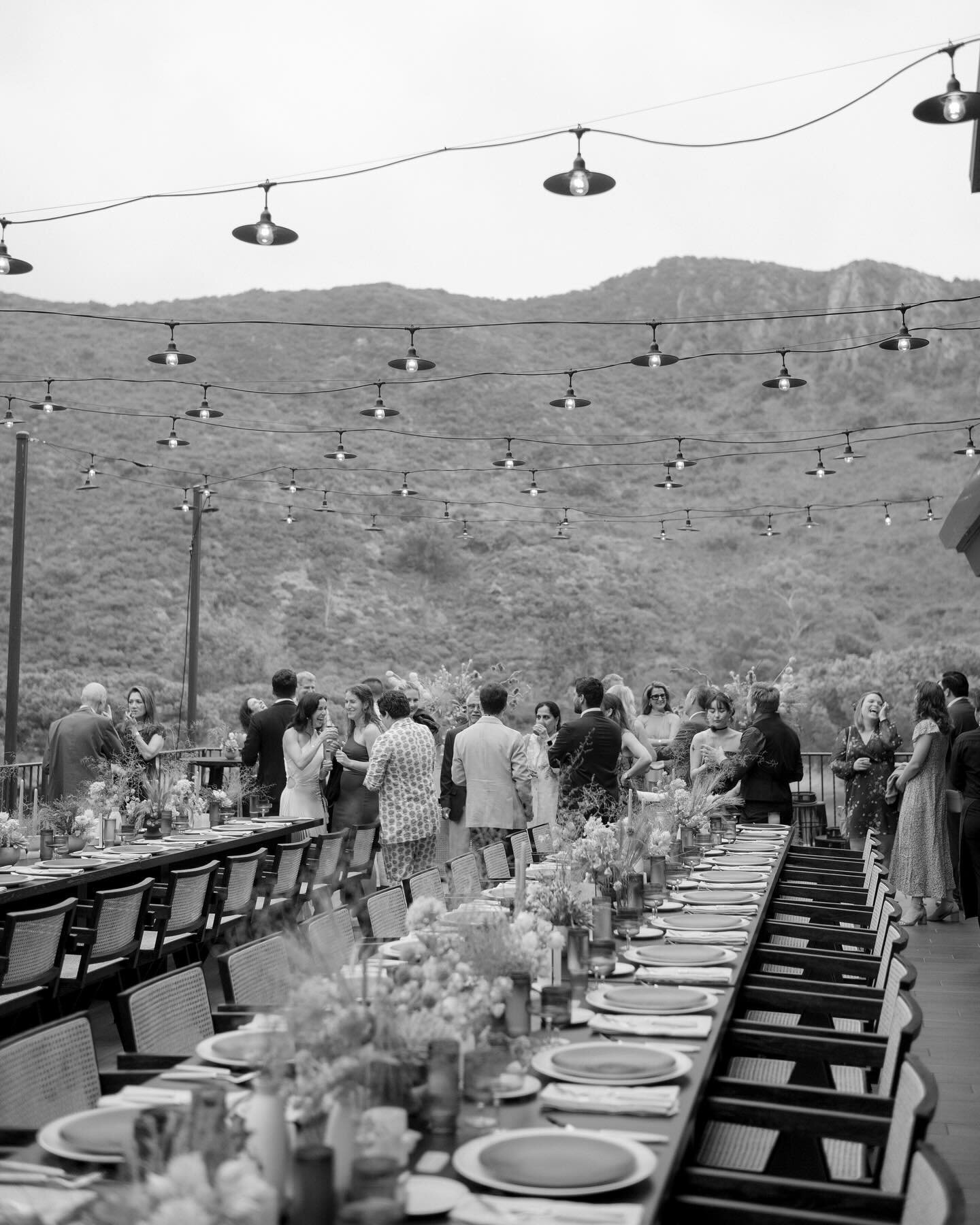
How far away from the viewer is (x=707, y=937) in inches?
159

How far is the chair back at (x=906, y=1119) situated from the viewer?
232 centimetres

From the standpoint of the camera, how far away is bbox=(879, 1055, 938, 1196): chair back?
7.62 ft

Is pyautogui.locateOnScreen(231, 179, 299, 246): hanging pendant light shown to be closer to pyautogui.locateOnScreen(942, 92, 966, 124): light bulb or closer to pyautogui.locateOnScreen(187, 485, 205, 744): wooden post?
pyautogui.locateOnScreen(942, 92, 966, 124): light bulb

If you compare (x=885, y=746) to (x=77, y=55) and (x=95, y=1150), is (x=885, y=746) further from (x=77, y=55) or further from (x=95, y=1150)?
(x=77, y=55)

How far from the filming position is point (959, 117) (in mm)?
5863

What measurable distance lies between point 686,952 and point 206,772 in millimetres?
10948

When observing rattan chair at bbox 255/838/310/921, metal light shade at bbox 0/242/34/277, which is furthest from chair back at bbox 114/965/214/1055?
metal light shade at bbox 0/242/34/277

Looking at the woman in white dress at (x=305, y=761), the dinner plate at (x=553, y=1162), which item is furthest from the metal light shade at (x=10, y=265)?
the dinner plate at (x=553, y=1162)

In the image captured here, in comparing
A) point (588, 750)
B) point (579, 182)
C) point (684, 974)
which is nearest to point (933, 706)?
point (588, 750)

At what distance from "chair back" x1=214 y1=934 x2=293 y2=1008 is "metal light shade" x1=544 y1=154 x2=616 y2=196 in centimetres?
461

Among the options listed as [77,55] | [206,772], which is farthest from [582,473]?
[206,772]

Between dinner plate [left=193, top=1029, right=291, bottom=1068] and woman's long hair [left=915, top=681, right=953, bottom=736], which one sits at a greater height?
woman's long hair [left=915, top=681, right=953, bottom=736]

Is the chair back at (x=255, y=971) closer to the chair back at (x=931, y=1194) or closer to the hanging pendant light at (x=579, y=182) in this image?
the chair back at (x=931, y=1194)

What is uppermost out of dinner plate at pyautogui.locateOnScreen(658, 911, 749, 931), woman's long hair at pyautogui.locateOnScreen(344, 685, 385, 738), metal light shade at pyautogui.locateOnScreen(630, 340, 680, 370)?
metal light shade at pyautogui.locateOnScreen(630, 340, 680, 370)
